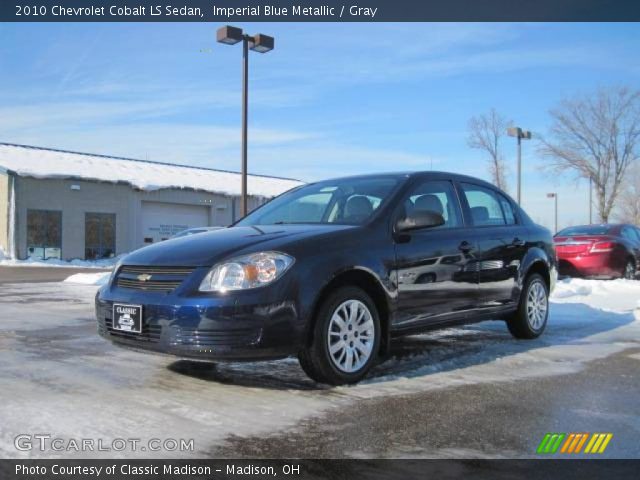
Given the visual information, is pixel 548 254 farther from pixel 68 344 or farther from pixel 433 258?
pixel 68 344

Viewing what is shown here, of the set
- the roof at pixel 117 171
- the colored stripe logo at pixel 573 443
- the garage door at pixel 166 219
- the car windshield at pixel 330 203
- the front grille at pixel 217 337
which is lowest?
the colored stripe logo at pixel 573 443

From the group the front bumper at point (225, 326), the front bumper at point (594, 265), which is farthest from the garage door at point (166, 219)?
the front bumper at point (225, 326)

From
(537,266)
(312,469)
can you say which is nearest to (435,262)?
(537,266)

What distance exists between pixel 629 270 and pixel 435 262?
9.27 meters

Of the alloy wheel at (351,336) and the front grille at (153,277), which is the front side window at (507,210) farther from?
the front grille at (153,277)

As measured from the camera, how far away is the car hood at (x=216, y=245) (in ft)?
14.1

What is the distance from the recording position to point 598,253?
1234cm

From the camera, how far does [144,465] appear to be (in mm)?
2941

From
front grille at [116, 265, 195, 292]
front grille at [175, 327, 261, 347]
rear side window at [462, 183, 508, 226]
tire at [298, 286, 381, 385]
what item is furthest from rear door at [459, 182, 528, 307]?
front grille at [116, 265, 195, 292]

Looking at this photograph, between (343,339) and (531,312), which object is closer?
(343,339)

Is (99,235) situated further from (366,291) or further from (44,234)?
(366,291)

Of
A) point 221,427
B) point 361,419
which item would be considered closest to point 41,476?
point 221,427

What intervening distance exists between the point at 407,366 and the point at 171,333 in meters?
2.03

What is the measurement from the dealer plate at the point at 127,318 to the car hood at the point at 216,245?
331 mm
